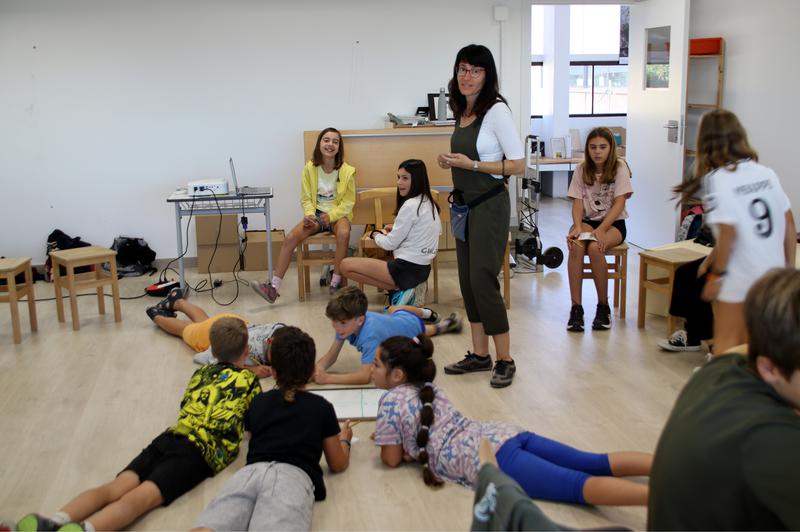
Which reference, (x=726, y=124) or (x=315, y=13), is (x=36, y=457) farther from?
(x=315, y=13)

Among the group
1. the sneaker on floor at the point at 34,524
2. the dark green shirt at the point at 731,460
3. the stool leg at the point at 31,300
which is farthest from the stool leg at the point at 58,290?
the dark green shirt at the point at 731,460

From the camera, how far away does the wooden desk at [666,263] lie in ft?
14.8

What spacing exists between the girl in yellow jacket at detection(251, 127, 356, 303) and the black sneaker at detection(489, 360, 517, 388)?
2038mm

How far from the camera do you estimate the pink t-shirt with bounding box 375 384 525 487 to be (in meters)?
2.78

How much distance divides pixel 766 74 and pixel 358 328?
12.3 ft

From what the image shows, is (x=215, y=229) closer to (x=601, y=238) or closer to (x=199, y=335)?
(x=199, y=335)

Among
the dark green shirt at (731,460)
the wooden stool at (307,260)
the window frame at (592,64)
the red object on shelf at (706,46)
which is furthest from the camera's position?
the window frame at (592,64)

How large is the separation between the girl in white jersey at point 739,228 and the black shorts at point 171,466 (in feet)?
6.31

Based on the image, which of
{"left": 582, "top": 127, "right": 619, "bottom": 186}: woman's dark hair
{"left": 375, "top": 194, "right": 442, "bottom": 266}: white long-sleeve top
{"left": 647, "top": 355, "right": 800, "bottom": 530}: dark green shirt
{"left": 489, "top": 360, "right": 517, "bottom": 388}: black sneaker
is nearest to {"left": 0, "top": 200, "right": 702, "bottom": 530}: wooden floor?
{"left": 489, "top": 360, "right": 517, "bottom": 388}: black sneaker

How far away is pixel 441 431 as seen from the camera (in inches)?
112

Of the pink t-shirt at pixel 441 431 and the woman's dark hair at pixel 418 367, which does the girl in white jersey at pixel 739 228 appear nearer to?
the pink t-shirt at pixel 441 431

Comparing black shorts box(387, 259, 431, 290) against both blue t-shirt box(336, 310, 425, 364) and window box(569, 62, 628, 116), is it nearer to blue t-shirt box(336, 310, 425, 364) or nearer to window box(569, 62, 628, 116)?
blue t-shirt box(336, 310, 425, 364)

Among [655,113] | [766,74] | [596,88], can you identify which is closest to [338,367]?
[766,74]

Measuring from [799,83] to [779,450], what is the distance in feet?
15.7
